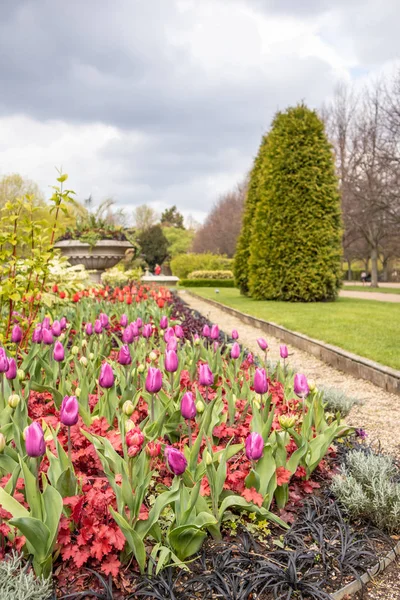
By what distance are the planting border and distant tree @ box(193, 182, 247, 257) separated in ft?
117

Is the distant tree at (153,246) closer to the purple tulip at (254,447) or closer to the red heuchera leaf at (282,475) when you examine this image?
the red heuchera leaf at (282,475)

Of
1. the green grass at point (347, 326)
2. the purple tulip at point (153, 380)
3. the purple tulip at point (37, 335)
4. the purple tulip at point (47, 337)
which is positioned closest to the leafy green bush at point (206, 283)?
the green grass at point (347, 326)

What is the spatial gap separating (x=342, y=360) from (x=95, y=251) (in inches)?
324

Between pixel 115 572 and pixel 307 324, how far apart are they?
7.48 metres

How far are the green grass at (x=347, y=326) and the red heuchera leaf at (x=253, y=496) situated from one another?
12.1ft

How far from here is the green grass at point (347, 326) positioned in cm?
617

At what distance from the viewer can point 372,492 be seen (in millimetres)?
2176

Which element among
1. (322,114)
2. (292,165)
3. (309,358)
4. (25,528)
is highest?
(322,114)

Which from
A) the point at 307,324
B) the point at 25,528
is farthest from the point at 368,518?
the point at 307,324

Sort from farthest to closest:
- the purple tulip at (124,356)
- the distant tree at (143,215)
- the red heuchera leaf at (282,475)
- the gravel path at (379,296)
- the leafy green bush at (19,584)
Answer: the distant tree at (143,215) < the gravel path at (379,296) < the purple tulip at (124,356) < the red heuchera leaf at (282,475) < the leafy green bush at (19,584)

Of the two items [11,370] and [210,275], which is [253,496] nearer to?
[11,370]

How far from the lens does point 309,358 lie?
21.6ft

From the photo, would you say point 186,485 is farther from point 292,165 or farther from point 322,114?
point 322,114

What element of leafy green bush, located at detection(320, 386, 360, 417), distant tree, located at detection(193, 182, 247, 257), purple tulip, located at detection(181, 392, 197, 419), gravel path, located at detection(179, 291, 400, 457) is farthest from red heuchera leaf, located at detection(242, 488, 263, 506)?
distant tree, located at detection(193, 182, 247, 257)
